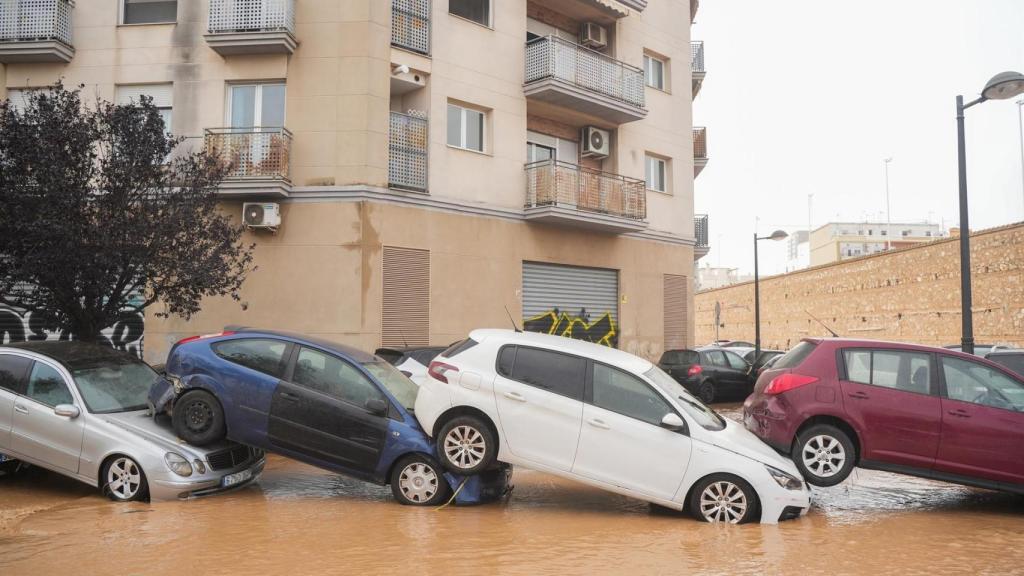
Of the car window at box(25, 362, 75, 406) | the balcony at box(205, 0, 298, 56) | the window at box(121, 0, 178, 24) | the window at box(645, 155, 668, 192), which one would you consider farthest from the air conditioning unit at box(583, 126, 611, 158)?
the car window at box(25, 362, 75, 406)

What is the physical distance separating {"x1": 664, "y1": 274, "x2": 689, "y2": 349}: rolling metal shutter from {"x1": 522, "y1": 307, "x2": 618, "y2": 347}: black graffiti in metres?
2.31

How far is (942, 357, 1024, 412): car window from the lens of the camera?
313 inches

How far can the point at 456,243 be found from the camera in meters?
17.1

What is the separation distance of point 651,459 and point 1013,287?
25884 mm

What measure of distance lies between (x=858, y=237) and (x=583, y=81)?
314 feet

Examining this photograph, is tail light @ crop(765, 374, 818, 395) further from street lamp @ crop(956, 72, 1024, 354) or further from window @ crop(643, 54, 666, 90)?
window @ crop(643, 54, 666, 90)

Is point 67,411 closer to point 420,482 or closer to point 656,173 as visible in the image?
point 420,482

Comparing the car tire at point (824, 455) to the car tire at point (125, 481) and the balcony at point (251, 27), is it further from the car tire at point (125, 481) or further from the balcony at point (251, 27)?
the balcony at point (251, 27)

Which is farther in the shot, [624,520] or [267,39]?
[267,39]

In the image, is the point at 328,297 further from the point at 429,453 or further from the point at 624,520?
the point at 624,520

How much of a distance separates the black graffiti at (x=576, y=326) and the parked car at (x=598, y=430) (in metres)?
10.8

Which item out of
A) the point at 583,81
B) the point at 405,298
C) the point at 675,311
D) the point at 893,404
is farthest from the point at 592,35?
Result: the point at 893,404

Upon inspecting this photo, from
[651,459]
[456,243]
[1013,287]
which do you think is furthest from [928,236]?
[651,459]

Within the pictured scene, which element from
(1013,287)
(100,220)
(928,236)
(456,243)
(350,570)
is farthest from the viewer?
(928,236)
